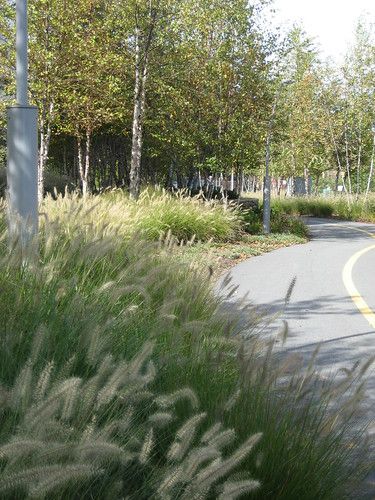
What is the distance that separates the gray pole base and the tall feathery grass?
290 centimetres

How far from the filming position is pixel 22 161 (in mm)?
8094

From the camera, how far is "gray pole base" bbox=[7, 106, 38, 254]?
314 inches

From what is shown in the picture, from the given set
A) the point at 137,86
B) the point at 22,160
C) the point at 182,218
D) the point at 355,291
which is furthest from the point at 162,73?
the point at 22,160

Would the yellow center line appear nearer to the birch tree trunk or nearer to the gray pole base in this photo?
the gray pole base

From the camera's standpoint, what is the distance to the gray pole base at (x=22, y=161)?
26.1ft

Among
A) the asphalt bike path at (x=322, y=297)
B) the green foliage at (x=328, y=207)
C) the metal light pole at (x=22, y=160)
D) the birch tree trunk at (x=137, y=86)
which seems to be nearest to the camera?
the asphalt bike path at (x=322, y=297)

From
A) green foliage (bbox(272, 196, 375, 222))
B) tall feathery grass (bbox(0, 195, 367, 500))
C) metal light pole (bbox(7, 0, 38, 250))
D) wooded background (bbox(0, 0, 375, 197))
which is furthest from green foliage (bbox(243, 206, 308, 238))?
tall feathery grass (bbox(0, 195, 367, 500))

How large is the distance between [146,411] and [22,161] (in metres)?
5.09

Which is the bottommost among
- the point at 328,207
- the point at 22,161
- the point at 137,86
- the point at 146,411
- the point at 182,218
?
the point at 328,207

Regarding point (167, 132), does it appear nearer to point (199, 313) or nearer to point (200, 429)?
point (199, 313)

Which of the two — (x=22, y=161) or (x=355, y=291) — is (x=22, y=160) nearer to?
(x=22, y=161)

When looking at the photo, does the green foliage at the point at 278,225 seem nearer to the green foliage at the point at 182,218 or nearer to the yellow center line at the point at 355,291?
the green foliage at the point at 182,218

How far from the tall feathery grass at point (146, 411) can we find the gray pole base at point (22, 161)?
290 centimetres

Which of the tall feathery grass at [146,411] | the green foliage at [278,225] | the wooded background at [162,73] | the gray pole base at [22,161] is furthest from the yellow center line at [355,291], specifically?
the wooded background at [162,73]
